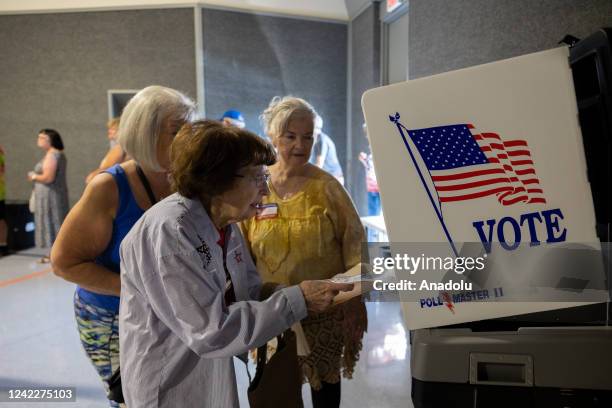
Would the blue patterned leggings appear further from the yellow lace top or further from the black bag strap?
the yellow lace top

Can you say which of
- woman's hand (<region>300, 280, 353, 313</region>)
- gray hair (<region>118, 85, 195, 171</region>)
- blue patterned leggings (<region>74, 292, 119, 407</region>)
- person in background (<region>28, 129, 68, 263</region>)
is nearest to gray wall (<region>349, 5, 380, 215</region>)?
person in background (<region>28, 129, 68, 263</region>)

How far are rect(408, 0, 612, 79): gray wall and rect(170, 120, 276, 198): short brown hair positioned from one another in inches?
41.2

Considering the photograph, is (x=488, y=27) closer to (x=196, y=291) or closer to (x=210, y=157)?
(x=210, y=157)

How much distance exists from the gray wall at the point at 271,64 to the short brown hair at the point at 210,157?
15.6 ft

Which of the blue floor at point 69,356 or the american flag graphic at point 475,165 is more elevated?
the american flag graphic at point 475,165

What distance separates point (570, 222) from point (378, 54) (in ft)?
15.5

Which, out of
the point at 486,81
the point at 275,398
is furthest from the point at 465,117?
the point at 275,398

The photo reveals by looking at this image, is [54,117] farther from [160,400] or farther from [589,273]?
[589,273]

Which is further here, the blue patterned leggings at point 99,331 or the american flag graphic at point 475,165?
the blue patterned leggings at point 99,331

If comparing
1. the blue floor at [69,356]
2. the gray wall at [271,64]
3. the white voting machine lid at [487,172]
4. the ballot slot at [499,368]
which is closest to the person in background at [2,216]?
the blue floor at [69,356]

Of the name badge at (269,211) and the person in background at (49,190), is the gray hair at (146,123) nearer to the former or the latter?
the name badge at (269,211)

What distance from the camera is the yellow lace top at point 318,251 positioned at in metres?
1.52

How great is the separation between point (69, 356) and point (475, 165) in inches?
110

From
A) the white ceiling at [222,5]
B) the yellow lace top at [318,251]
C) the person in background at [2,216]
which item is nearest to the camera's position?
the yellow lace top at [318,251]
